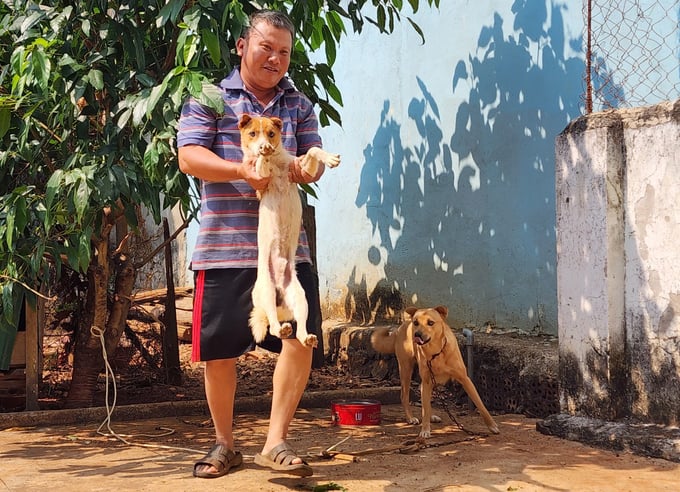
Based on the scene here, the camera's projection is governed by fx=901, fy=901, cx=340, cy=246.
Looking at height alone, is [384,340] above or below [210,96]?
below

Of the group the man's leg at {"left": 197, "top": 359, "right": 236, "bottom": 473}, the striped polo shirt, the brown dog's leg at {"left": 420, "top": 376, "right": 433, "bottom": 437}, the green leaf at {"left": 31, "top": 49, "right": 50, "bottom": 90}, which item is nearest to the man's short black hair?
the striped polo shirt

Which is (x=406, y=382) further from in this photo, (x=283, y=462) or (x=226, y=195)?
(x=226, y=195)

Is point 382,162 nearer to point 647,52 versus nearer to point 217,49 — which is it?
point 647,52

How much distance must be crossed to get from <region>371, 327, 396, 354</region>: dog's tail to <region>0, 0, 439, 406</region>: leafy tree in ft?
5.52

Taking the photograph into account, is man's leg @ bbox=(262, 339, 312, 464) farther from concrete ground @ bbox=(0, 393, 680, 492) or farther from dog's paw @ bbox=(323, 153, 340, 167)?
dog's paw @ bbox=(323, 153, 340, 167)

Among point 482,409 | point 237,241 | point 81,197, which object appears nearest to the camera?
point 237,241

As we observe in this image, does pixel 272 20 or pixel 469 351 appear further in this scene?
pixel 469 351

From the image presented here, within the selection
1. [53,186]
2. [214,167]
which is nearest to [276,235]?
[214,167]

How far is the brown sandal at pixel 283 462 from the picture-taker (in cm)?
354

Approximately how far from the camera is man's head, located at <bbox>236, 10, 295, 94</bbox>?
11.7 ft

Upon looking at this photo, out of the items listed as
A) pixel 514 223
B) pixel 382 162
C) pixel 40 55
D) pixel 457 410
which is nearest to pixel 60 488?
pixel 40 55

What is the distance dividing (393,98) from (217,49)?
3569 millimetres

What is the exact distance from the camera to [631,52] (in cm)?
496

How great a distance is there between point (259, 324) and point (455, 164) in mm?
3343
